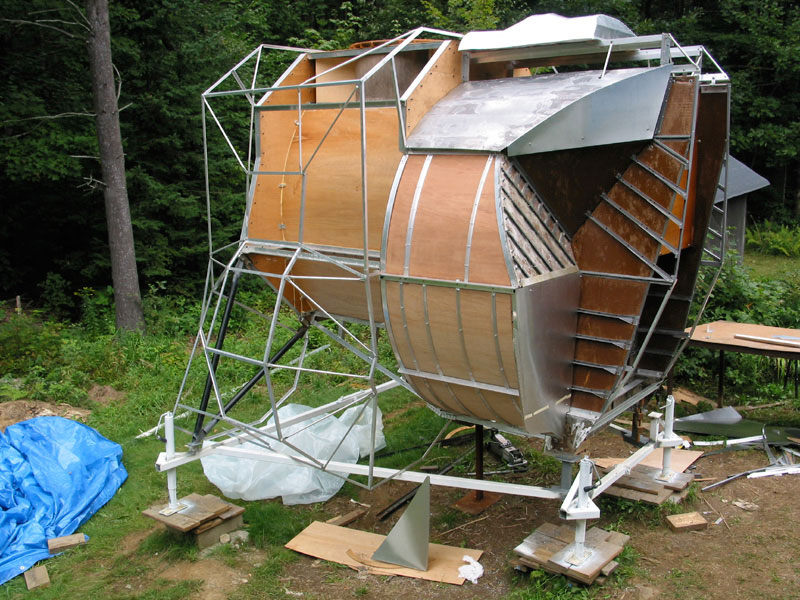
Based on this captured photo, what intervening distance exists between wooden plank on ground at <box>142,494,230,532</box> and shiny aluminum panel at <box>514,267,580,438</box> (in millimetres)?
3239

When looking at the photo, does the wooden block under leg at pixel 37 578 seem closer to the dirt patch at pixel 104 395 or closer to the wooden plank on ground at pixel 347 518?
the wooden plank on ground at pixel 347 518

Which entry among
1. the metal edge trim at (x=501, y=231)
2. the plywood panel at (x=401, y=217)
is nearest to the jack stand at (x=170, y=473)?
the plywood panel at (x=401, y=217)

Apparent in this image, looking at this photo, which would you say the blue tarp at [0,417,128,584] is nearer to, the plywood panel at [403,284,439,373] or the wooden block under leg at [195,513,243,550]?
the wooden block under leg at [195,513,243,550]

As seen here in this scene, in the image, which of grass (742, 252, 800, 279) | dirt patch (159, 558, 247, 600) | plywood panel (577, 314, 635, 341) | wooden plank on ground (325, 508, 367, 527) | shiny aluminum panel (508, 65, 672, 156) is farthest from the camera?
grass (742, 252, 800, 279)

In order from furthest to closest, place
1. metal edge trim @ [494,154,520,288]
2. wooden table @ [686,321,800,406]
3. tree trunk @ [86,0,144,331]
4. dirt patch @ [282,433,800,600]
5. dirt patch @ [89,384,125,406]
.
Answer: tree trunk @ [86,0,144,331]
dirt patch @ [89,384,125,406]
wooden table @ [686,321,800,406]
dirt patch @ [282,433,800,600]
metal edge trim @ [494,154,520,288]

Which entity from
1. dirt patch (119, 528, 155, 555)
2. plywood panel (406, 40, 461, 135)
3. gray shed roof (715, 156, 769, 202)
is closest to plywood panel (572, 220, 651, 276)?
plywood panel (406, 40, 461, 135)

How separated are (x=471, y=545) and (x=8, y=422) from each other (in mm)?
6210

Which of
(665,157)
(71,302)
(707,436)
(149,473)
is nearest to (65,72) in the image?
(71,302)

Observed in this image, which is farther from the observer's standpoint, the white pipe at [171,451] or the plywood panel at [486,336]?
the white pipe at [171,451]

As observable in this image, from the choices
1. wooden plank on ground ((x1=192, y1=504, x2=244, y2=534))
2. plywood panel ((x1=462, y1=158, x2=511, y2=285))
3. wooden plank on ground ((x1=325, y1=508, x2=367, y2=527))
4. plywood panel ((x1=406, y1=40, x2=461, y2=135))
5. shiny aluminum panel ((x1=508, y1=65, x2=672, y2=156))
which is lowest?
wooden plank on ground ((x1=325, y1=508, x2=367, y2=527))

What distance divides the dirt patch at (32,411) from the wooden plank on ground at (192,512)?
3303 millimetres

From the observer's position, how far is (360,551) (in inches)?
248

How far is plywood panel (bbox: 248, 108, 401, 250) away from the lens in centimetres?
597

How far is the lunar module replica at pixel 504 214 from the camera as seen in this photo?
5.00 metres
